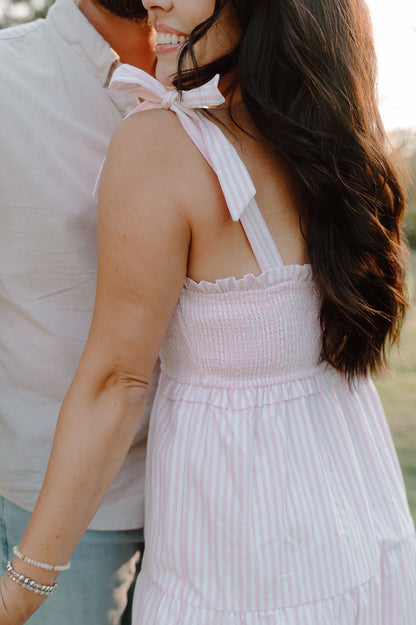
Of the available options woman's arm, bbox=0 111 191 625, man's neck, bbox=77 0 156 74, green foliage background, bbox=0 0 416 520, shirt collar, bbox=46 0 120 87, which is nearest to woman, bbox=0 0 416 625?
woman's arm, bbox=0 111 191 625

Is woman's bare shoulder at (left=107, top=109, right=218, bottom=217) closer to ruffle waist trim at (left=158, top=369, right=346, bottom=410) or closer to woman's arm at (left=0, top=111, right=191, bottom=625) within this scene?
woman's arm at (left=0, top=111, right=191, bottom=625)

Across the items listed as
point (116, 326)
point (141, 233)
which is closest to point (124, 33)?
point (141, 233)

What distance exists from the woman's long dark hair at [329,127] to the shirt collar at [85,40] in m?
0.35

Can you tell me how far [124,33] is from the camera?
1677 mm

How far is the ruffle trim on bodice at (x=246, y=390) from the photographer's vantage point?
4.28 ft

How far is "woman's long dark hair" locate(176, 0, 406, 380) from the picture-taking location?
1243mm

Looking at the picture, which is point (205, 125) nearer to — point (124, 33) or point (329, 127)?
point (329, 127)

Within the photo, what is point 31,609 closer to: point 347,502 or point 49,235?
point 347,502

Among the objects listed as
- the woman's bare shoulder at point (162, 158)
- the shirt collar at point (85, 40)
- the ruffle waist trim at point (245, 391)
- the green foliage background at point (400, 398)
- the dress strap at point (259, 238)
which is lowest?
the green foliage background at point (400, 398)

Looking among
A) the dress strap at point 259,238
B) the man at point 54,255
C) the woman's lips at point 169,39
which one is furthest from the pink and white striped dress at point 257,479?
the man at point 54,255

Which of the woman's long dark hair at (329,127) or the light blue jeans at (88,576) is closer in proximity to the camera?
the woman's long dark hair at (329,127)

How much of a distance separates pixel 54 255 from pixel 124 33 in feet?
2.12

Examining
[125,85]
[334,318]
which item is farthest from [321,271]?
[125,85]

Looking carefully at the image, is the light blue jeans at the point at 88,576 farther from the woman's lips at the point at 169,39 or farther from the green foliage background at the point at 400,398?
the green foliage background at the point at 400,398
